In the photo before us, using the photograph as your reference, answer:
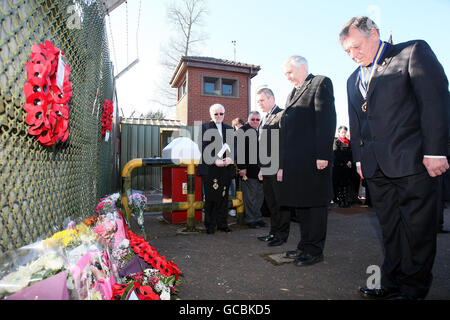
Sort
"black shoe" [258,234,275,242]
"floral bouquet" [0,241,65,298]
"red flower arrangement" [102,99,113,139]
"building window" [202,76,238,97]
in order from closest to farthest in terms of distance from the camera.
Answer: "floral bouquet" [0,241,65,298]
"black shoe" [258,234,275,242]
"red flower arrangement" [102,99,113,139]
"building window" [202,76,238,97]

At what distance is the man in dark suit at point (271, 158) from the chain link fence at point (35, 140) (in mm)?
2213

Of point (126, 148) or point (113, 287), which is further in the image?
point (126, 148)

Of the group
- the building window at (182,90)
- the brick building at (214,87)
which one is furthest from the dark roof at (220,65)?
the building window at (182,90)

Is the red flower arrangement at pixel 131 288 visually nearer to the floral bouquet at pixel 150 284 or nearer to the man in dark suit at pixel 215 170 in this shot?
the floral bouquet at pixel 150 284

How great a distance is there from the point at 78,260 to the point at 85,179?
1647mm

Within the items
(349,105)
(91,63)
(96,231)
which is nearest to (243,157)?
(349,105)

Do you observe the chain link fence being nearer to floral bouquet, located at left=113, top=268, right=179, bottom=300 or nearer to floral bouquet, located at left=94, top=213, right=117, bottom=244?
floral bouquet, located at left=94, top=213, right=117, bottom=244

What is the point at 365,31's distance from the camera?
2137 millimetres

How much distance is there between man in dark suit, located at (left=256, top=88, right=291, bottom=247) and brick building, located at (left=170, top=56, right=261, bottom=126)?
10270 mm

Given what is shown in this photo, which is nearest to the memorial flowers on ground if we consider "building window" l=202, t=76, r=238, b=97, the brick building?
the brick building

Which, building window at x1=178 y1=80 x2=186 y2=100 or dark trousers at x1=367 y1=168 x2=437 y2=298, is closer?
dark trousers at x1=367 y1=168 x2=437 y2=298

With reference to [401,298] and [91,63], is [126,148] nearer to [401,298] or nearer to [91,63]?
[91,63]

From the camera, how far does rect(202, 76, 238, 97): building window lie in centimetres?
1470

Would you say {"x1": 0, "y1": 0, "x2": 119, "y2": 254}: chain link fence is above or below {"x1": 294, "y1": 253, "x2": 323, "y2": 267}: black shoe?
above
